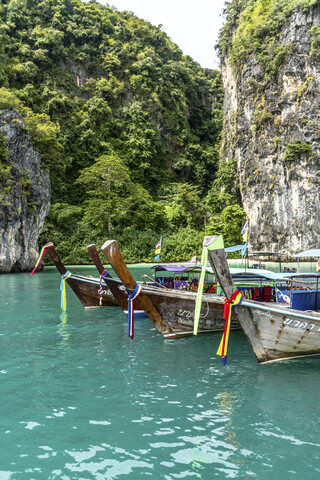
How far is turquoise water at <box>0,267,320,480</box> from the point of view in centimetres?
429

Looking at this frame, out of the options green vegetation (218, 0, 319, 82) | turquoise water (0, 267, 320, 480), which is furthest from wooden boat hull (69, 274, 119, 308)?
green vegetation (218, 0, 319, 82)

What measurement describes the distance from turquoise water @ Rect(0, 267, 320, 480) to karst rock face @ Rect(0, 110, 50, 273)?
72.3 feet

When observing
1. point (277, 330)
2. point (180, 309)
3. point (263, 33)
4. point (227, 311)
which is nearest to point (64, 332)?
point (180, 309)

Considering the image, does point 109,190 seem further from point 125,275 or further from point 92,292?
point 125,275

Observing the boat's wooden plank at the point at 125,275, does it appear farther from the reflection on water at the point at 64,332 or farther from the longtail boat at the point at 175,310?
the reflection on water at the point at 64,332

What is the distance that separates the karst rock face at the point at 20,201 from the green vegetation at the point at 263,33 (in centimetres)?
2563

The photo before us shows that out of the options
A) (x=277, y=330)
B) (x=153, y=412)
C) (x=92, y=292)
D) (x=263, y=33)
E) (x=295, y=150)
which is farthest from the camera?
(x=263, y=33)

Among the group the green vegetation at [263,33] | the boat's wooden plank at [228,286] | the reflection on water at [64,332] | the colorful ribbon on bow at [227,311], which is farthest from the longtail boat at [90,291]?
the green vegetation at [263,33]

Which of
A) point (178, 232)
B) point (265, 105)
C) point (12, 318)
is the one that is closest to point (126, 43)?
point (265, 105)

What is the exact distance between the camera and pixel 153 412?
18.4ft

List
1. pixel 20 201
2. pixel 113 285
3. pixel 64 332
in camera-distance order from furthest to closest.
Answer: pixel 20 201 < pixel 113 285 < pixel 64 332

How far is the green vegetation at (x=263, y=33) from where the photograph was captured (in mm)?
37125

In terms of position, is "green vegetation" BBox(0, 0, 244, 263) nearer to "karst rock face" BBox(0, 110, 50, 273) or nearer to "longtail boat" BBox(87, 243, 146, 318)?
"karst rock face" BBox(0, 110, 50, 273)

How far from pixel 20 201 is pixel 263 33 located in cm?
3076
